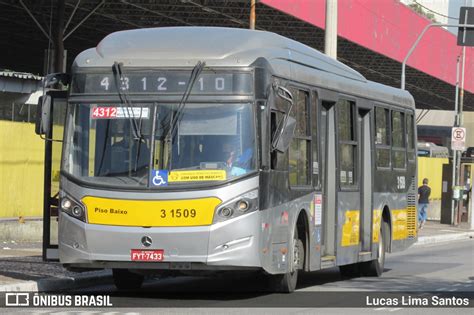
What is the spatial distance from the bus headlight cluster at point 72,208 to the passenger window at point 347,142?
497 centimetres

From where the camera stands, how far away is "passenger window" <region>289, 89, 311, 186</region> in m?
14.4

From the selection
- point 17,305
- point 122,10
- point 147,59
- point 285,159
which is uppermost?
point 122,10

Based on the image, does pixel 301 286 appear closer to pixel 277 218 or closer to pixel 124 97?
pixel 277 218

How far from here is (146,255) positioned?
1281cm

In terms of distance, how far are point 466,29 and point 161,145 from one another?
21.3m

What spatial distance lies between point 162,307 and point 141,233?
91cm

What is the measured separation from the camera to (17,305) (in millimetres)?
12672

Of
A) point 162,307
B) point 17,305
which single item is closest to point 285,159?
point 162,307

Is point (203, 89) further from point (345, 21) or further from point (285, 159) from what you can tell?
point (345, 21)

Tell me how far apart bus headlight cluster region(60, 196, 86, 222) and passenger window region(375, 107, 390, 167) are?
6.89m

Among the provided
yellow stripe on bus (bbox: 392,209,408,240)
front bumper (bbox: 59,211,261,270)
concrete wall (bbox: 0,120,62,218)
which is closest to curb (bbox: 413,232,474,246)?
yellow stripe on bus (bbox: 392,209,408,240)

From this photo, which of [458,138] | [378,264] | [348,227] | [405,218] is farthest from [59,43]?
[348,227]

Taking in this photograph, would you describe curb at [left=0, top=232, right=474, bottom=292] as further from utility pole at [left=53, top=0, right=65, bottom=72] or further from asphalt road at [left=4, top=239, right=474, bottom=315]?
utility pole at [left=53, top=0, right=65, bottom=72]

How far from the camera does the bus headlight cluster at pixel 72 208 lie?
1311cm
